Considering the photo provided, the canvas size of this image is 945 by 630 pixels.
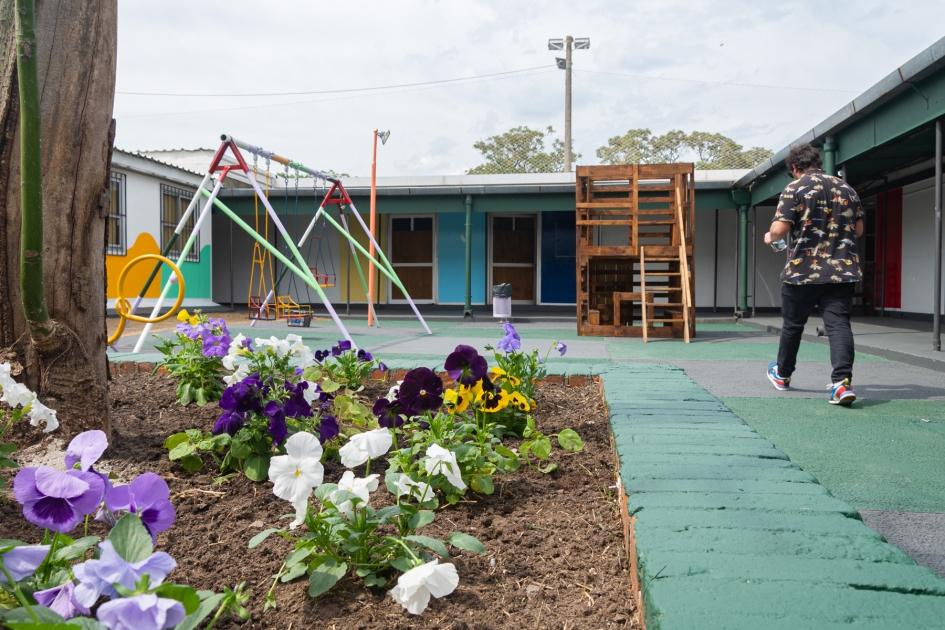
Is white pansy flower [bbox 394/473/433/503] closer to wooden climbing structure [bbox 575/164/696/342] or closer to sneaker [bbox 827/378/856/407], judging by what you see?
sneaker [bbox 827/378/856/407]

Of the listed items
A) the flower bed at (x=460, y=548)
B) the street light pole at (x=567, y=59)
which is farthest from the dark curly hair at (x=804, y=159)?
the street light pole at (x=567, y=59)

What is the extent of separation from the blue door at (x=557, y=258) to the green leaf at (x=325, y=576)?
53.9ft

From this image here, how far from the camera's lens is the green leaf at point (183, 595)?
29.4 inches

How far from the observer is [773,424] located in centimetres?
365

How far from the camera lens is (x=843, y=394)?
410 cm

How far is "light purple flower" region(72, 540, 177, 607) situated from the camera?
29.0 inches

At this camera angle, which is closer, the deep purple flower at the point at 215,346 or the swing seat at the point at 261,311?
the deep purple flower at the point at 215,346

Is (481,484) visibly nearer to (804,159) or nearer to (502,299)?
(804,159)

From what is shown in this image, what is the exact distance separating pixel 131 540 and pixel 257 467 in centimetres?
133

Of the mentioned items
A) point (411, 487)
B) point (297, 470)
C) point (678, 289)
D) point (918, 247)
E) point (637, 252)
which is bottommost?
point (411, 487)

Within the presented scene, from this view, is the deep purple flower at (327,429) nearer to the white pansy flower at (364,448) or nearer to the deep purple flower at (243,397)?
the deep purple flower at (243,397)

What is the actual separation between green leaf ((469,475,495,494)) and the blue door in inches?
624

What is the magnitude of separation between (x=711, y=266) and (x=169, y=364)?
15.4 meters

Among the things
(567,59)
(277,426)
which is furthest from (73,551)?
(567,59)
